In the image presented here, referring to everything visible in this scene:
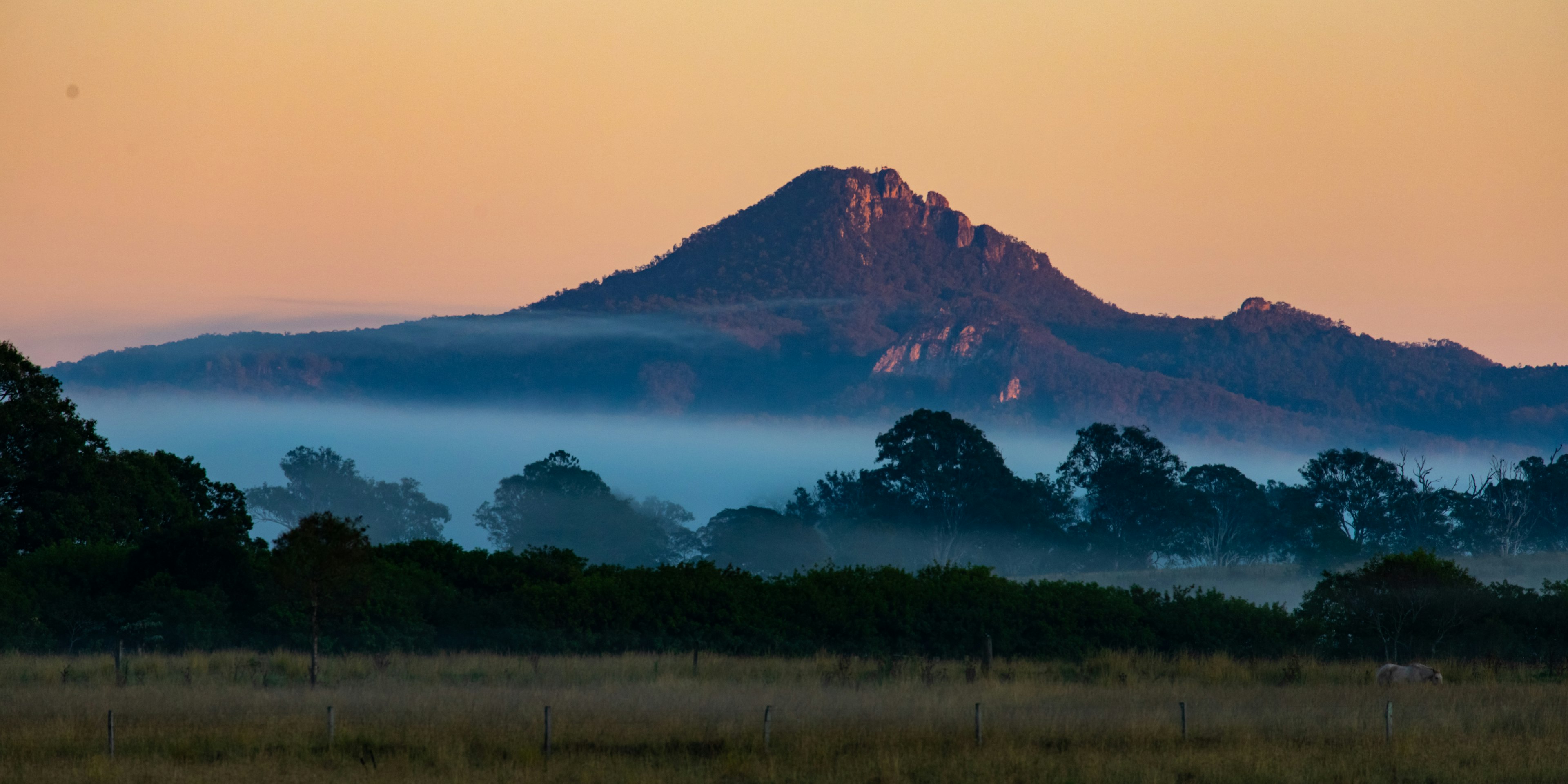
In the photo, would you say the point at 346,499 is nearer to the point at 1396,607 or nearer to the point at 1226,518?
the point at 1226,518

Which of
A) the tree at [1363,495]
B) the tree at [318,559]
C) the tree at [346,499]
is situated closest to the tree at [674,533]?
the tree at [346,499]

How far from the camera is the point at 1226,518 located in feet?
384

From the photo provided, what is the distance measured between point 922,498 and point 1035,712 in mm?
83242

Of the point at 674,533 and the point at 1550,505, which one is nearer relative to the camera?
the point at 1550,505

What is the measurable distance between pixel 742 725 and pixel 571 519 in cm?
10024

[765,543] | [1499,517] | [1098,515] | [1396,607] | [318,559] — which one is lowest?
[765,543]

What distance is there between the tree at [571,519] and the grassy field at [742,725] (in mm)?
89209

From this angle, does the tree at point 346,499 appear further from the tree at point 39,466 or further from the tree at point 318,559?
the tree at point 318,559

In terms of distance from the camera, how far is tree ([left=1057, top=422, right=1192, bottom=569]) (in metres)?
113

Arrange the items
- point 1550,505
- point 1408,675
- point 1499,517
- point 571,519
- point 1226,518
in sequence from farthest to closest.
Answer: point 571,519, point 1550,505, point 1226,518, point 1499,517, point 1408,675

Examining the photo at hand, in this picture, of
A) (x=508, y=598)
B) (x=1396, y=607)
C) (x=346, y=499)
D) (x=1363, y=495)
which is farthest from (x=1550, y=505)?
(x=346, y=499)

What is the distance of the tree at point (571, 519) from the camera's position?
12312 centimetres

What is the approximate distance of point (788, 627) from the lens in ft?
131

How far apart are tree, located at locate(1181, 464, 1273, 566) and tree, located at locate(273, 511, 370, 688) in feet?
295
